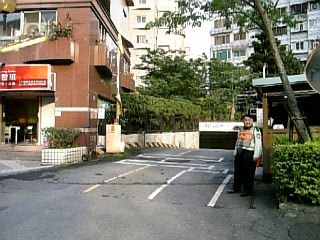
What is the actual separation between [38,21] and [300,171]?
47.7 ft

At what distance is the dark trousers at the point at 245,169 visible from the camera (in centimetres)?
810

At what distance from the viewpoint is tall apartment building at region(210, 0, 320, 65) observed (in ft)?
150

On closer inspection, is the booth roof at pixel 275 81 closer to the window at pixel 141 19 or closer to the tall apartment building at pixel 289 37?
the tall apartment building at pixel 289 37

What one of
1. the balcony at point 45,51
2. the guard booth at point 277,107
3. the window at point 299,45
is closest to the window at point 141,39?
the window at point 299,45

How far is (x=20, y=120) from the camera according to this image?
18297 mm

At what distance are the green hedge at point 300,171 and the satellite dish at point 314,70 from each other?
8.50 ft

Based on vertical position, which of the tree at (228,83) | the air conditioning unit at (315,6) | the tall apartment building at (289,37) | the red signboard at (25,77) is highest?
the air conditioning unit at (315,6)

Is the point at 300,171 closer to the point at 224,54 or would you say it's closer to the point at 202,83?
the point at 202,83

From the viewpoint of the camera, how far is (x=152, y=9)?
58.2m

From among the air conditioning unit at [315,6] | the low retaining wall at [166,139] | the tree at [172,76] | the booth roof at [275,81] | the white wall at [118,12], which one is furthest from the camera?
the air conditioning unit at [315,6]

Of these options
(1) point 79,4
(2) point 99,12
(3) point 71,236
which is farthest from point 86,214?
(2) point 99,12

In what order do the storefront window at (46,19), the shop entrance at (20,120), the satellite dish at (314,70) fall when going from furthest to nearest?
the shop entrance at (20,120) → the storefront window at (46,19) → the satellite dish at (314,70)

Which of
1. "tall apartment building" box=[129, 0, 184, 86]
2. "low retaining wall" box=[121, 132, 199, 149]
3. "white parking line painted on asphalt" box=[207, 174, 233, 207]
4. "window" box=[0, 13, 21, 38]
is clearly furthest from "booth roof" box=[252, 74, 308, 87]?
"tall apartment building" box=[129, 0, 184, 86]

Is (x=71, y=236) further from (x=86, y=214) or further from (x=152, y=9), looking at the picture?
(x=152, y=9)
